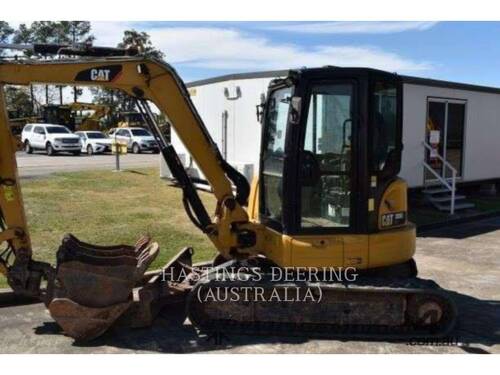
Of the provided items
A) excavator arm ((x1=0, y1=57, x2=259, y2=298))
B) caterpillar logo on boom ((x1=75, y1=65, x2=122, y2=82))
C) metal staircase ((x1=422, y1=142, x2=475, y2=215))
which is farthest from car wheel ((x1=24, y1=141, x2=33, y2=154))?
caterpillar logo on boom ((x1=75, y1=65, x2=122, y2=82))

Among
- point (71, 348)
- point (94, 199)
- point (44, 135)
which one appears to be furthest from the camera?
point (44, 135)

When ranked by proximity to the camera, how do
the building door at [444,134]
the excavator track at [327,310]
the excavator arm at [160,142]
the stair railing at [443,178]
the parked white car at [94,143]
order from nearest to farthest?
the excavator arm at [160,142] < the excavator track at [327,310] < the stair railing at [443,178] < the building door at [444,134] < the parked white car at [94,143]

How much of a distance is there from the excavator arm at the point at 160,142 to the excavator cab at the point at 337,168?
607 mm

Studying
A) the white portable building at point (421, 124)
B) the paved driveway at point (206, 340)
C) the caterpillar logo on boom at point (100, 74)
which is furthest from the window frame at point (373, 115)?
the white portable building at point (421, 124)

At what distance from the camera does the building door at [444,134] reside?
1476 centimetres

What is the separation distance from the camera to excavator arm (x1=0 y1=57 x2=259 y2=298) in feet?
18.4

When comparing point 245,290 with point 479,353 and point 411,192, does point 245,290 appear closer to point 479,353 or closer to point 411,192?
point 479,353

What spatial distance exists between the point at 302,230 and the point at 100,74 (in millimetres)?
2592

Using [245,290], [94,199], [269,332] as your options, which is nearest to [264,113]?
[245,290]

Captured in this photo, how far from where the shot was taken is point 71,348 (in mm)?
5375

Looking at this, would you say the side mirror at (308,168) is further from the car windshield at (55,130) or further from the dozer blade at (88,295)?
the car windshield at (55,130)

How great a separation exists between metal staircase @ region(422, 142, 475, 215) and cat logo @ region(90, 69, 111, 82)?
10.3 meters

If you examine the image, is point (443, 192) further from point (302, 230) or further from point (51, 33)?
point (51, 33)

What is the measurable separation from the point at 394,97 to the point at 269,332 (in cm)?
283
